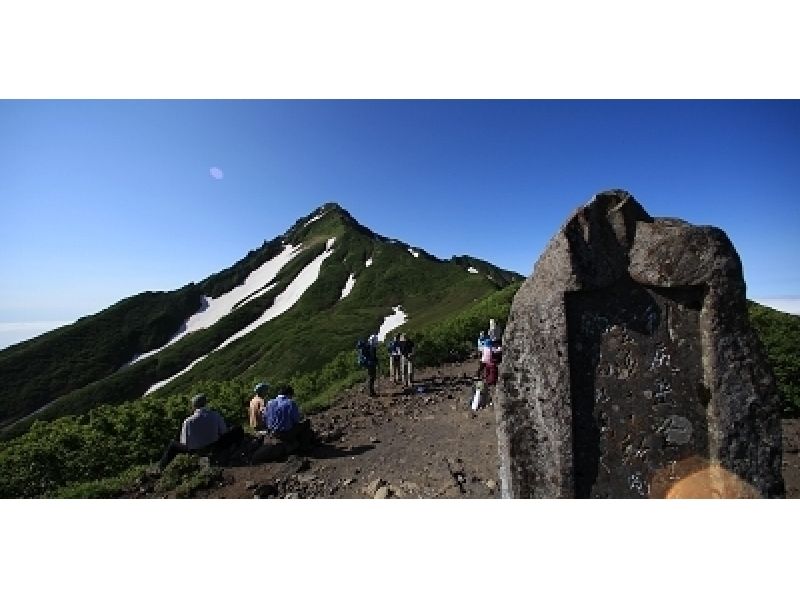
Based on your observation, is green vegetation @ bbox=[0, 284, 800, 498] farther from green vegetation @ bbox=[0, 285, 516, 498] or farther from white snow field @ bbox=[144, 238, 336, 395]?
white snow field @ bbox=[144, 238, 336, 395]

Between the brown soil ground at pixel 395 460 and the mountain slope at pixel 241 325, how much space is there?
155 feet

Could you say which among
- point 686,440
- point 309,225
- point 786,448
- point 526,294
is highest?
point 309,225

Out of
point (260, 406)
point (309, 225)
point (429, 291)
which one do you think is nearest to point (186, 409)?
point (260, 406)

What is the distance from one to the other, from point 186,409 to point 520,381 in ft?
32.8

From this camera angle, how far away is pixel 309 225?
544ft

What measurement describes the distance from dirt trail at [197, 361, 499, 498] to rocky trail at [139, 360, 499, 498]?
2cm

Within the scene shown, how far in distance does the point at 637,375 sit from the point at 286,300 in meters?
109

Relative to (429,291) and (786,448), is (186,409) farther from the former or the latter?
(429,291)

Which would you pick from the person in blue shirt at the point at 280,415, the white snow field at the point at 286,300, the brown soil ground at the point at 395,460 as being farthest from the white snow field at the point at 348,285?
the person in blue shirt at the point at 280,415

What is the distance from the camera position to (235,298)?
4968 inches

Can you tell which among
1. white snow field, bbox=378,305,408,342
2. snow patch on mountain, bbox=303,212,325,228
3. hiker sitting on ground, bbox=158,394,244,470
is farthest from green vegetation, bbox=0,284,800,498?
snow patch on mountain, bbox=303,212,325,228

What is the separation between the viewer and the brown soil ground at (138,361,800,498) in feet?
27.8

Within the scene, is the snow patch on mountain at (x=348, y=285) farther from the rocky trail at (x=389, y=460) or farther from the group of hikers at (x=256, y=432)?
the group of hikers at (x=256, y=432)

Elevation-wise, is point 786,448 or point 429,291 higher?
point 429,291
